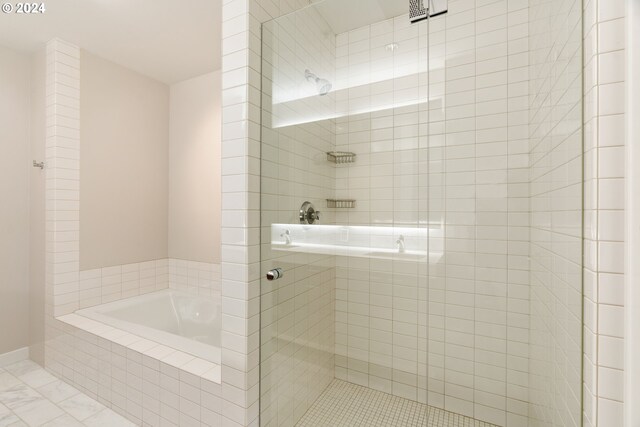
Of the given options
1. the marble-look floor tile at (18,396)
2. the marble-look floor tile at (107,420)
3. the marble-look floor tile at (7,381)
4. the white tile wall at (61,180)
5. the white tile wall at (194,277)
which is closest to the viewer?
the marble-look floor tile at (107,420)

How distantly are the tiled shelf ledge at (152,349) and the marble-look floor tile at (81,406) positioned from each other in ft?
1.52

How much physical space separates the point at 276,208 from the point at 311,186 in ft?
0.75

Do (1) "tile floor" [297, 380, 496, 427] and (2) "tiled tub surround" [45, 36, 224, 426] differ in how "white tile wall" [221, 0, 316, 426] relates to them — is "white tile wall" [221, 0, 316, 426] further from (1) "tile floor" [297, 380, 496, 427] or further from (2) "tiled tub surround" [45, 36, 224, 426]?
(1) "tile floor" [297, 380, 496, 427]

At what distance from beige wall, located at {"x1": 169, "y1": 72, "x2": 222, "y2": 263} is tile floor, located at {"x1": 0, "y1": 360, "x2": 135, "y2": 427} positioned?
135 cm

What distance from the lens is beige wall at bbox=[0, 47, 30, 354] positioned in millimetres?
2479

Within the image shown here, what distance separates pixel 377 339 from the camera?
1761 mm

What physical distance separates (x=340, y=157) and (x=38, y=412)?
8.31 feet

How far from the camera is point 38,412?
1.93 meters

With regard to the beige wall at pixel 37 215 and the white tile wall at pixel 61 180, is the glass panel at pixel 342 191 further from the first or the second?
the beige wall at pixel 37 215

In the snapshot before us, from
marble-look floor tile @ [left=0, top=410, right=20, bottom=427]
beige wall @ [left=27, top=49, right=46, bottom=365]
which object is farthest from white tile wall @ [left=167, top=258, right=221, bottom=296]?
marble-look floor tile @ [left=0, top=410, right=20, bottom=427]

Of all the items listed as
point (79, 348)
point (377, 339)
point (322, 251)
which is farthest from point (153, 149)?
point (377, 339)

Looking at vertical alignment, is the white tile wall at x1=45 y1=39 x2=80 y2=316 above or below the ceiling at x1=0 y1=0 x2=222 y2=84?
below

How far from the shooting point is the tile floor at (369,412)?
5.13 ft

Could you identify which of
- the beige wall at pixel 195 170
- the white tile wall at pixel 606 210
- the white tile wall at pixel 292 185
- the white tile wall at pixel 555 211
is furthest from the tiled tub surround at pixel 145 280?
the white tile wall at pixel 606 210
